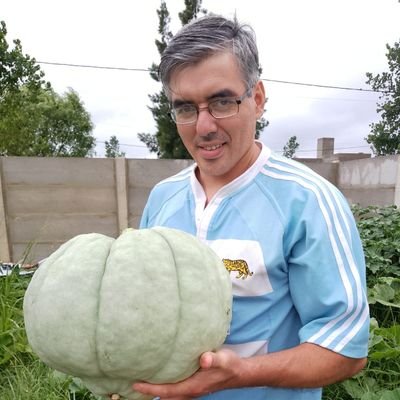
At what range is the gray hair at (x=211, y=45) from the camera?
1.26 metres

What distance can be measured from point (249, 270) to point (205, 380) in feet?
1.10

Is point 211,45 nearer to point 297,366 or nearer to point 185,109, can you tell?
point 185,109

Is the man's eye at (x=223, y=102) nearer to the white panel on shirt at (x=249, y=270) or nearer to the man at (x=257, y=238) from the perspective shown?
the man at (x=257, y=238)

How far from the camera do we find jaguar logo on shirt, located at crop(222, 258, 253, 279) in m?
1.24

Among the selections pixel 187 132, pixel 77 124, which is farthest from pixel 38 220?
pixel 77 124

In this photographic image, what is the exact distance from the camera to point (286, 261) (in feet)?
4.03

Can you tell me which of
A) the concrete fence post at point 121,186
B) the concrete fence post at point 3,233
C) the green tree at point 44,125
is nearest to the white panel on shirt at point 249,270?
the concrete fence post at point 121,186

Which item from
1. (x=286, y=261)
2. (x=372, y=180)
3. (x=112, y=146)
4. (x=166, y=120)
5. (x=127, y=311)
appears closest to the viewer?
(x=127, y=311)

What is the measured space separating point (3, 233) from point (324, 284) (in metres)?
6.68

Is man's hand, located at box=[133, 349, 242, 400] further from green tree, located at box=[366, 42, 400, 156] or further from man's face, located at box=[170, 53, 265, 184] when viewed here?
green tree, located at box=[366, 42, 400, 156]

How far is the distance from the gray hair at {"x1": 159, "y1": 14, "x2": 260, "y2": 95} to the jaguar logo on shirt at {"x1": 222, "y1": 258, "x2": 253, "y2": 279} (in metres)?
0.55

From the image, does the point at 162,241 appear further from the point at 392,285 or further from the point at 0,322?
the point at 392,285

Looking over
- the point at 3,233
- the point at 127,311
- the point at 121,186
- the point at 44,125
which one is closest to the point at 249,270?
the point at 127,311

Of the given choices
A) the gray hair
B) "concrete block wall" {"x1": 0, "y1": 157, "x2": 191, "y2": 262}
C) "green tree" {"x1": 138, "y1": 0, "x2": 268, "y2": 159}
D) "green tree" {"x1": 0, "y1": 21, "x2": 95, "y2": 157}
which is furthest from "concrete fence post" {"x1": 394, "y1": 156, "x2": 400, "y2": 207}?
"green tree" {"x1": 138, "y1": 0, "x2": 268, "y2": 159}
